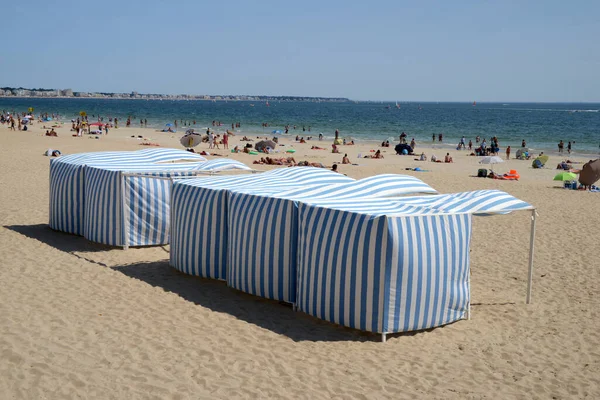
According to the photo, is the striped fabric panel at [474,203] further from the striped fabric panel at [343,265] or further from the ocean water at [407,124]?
the ocean water at [407,124]

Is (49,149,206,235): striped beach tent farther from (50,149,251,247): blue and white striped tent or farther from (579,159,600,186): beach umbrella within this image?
(579,159,600,186): beach umbrella

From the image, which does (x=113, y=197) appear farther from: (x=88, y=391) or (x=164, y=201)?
(x=88, y=391)

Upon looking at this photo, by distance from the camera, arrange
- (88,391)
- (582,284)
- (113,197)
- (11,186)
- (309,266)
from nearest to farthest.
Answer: (88,391) → (309,266) → (582,284) → (113,197) → (11,186)

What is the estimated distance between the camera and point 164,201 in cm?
1072

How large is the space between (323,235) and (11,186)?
1226cm

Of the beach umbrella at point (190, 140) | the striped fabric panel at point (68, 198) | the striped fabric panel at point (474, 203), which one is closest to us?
the striped fabric panel at point (474, 203)

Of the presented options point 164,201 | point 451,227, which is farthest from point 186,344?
point 164,201

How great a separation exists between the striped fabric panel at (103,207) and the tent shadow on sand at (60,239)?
14 cm

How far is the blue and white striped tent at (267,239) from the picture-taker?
25.6ft

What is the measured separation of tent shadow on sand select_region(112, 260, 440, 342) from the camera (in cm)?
708

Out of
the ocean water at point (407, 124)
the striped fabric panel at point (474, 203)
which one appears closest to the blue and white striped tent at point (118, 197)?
the striped fabric panel at point (474, 203)

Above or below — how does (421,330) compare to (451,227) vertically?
below

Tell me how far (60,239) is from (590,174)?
16.1m

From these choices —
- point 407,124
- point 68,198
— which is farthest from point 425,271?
point 407,124
